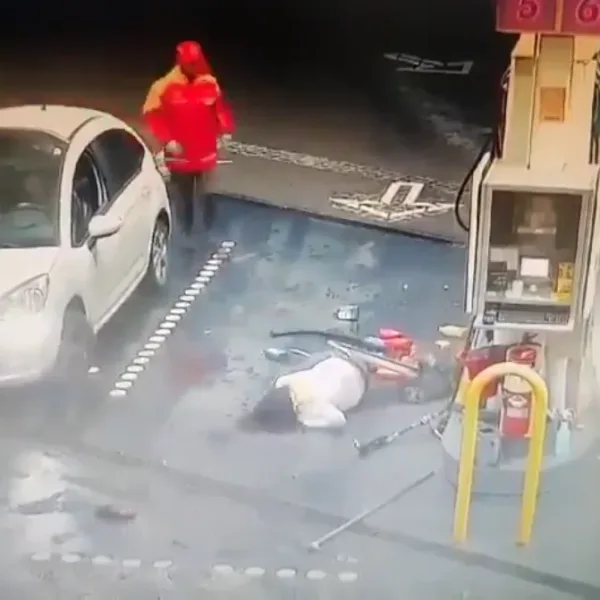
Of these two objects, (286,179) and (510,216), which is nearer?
(510,216)

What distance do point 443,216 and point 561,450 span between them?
27cm

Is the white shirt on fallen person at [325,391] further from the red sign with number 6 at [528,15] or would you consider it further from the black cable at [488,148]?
the red sign with number 6 at [528,15]

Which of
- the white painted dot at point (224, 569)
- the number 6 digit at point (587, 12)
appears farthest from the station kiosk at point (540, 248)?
the white painted dot at point (224, 569)

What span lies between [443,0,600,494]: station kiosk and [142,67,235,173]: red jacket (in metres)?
0.28

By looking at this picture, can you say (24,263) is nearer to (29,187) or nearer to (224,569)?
(29,187)

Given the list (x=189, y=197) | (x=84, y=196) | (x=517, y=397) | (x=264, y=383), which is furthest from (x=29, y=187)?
(x=517, y=397)

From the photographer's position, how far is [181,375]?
1320mm

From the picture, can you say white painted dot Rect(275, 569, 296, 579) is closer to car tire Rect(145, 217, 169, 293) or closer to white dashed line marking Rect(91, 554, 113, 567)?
white dashed line marking Rect(91, 554, 113, 567)

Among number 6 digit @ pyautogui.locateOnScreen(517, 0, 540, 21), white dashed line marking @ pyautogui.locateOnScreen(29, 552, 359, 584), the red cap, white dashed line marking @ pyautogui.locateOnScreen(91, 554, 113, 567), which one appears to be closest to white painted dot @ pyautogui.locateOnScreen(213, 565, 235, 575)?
white dashed line marking @ pyautogui.locateOnScreen(29, 552, 359, 584)

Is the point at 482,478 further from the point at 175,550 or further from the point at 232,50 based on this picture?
the point at 232,50

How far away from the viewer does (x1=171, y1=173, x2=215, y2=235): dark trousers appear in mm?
1330

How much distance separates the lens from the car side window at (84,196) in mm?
1292

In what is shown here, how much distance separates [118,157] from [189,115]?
9 centimetres

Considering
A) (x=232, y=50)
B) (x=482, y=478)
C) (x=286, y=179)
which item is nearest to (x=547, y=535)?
(x=482, y=478)
